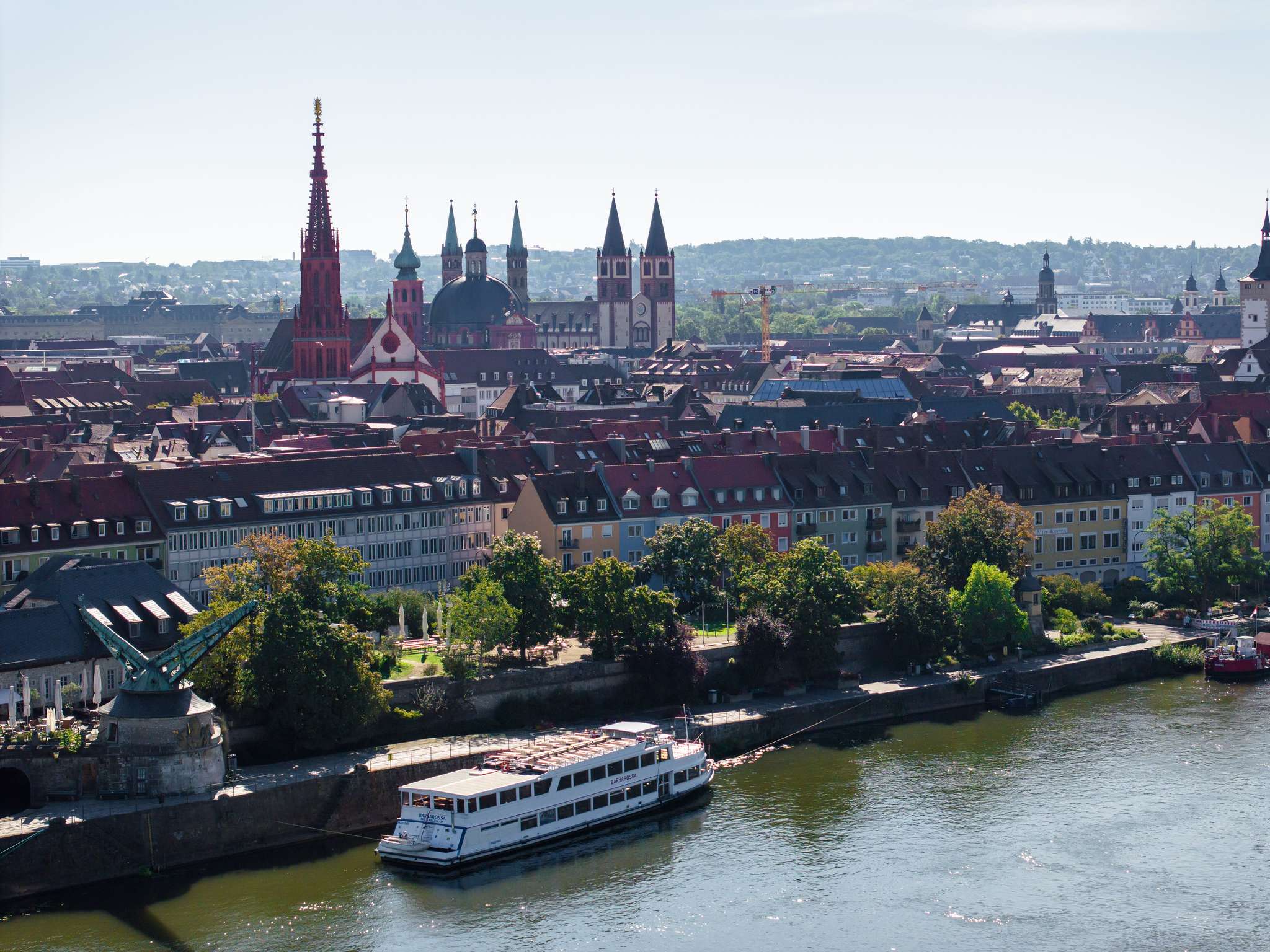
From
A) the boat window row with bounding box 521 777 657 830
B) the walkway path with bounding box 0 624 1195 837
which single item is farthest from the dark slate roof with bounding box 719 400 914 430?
the boat window row with bounding box 521 777 657 830

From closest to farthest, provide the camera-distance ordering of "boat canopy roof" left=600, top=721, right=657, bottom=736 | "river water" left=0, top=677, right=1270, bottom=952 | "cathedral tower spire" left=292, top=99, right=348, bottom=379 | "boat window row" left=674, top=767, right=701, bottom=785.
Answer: "river water" left=0, top=677, right=1270, bottom=952
"boat window row" left=674, top=767, right=701, bottom=785
"boat canopy roof" left=600, top=721, right=657, bottom=736
"cathedral tower spire" left=292, top=99, right=348, bottom=379

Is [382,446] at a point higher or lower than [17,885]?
higher

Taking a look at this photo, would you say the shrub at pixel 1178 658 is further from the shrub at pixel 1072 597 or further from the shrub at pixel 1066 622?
the shrub at pixel 1072 597

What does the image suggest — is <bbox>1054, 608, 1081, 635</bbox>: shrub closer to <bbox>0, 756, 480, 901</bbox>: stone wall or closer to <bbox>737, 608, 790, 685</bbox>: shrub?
<bbox>737, 608, 790, 685</bbox>: shrub

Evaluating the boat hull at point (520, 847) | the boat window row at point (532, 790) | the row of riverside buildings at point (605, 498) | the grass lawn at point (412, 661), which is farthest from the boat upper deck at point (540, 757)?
the row of riverside buildings at point (605, 498)

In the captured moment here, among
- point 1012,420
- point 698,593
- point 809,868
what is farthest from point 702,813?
point 1012,420

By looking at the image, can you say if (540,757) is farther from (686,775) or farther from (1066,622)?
(1066,622)

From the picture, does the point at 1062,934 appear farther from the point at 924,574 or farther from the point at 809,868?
the point at 924,574
